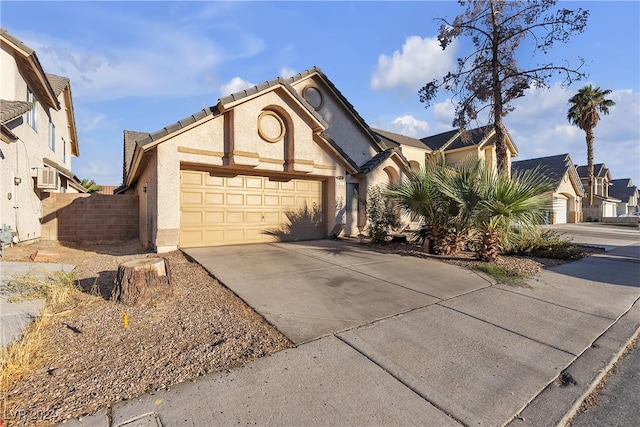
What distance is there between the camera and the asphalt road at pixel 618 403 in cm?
239

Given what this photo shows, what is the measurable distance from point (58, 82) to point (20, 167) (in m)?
10.4

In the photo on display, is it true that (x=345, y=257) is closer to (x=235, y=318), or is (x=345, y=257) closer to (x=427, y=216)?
(x=427, y=216)

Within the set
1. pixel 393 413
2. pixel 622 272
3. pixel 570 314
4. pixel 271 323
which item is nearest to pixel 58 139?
pixel 271 323

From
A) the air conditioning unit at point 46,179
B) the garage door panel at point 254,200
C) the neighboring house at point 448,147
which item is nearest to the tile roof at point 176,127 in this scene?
the garage door panel at point 254,200

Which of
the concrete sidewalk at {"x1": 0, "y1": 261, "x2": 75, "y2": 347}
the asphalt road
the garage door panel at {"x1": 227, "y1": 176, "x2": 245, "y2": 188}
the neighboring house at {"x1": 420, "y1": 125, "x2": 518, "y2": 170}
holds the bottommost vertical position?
the asphalt road

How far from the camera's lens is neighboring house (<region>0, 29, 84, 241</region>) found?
893 cm

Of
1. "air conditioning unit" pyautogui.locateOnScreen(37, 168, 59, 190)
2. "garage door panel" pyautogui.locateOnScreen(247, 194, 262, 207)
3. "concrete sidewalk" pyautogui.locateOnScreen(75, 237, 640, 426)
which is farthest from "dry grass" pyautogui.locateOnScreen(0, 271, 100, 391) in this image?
"air conditioning unit" pyautogui.locateOnScreen(37, 168, 59, 190)


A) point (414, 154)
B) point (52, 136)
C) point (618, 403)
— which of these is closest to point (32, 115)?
point (52, 136)

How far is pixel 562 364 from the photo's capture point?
A: 312cm

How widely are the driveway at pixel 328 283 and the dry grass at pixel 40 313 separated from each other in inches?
87.6

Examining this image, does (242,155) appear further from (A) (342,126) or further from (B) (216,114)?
(A) (342,126)

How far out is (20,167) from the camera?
1009cm

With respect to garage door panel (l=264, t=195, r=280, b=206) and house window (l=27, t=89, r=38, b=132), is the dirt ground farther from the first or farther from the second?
house window (l=27, t=89, r=38, b=132)

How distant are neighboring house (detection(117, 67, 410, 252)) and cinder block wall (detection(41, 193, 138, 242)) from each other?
1444 millimetres
